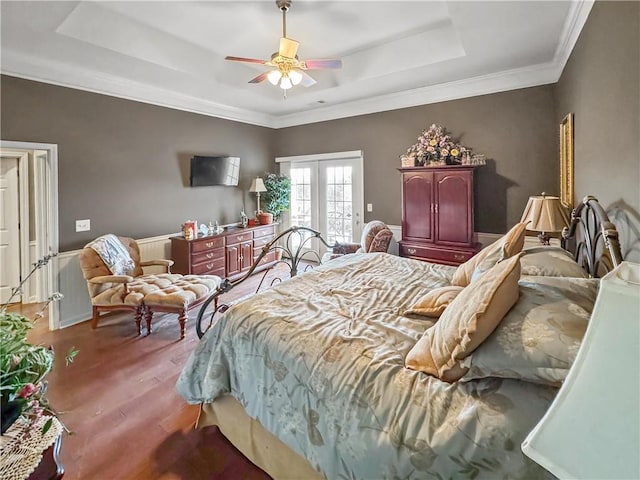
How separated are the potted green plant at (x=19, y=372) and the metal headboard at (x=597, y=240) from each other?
2.07 metres

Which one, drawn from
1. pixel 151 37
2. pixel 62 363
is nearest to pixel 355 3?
Result: pixel 151 37

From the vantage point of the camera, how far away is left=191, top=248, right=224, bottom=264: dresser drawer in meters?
4.82

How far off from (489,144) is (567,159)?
1.32 m

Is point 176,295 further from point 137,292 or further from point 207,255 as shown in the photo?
point 207,255

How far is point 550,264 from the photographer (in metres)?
1.83

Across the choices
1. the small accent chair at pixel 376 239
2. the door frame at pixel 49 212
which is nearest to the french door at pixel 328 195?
the small accent chair at pixel 376 239

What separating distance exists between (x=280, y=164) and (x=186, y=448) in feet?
18.2

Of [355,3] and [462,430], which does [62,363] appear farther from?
[355,3]

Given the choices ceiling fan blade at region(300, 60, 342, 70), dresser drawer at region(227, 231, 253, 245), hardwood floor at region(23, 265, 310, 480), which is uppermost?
ceiling fan blade at region(300, 60, 342, 70)

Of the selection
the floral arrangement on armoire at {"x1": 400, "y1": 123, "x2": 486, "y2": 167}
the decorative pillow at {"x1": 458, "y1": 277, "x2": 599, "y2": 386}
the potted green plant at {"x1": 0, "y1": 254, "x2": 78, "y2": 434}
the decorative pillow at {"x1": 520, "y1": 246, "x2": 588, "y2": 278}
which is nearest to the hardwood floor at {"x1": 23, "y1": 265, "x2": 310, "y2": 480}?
the potted green plant at {"x1": 0, "y1": 254, "x2": 78, "y2": 434}

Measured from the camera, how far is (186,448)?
201 cm

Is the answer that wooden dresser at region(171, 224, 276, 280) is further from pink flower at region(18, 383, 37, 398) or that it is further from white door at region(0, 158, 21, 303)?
pink flower at region(18, 383, 37, 398)

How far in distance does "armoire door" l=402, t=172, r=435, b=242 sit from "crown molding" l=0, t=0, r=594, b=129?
1.27 meters

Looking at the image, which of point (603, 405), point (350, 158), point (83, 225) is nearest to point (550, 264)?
point (603, 405)
